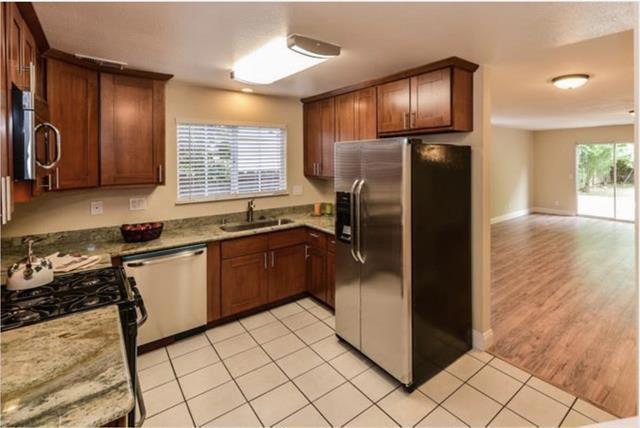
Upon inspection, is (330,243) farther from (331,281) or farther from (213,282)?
(213,282)

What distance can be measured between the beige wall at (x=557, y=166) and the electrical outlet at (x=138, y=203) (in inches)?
386

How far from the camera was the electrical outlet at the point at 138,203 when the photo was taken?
10.2 ft

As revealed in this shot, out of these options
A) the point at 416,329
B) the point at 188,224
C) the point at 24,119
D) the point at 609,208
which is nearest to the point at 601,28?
the point at 416,329

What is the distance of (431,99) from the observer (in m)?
2.68

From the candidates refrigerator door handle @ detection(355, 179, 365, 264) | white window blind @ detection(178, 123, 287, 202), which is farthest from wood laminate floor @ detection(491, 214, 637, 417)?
white window blind @ detection(178, 123, 287, 202)

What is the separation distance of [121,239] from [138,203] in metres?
0.38

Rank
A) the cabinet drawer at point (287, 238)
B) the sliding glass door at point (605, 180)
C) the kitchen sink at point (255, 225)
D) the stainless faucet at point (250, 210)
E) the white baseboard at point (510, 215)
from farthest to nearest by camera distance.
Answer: the white baseboard at point (510, 215)
the sliding glass door at point (605, 180)
the stainless faucet at point (250, 210)
the kitchen sink at point (255, 225)
the cabinet drawer at point (287, 238)

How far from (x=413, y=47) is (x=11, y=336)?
8.71ft

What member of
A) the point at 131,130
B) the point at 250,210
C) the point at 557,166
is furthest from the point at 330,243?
the point at 557,166

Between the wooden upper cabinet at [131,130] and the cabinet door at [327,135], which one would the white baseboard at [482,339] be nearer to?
the cabinet door at [327,135]

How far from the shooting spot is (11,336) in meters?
1.29

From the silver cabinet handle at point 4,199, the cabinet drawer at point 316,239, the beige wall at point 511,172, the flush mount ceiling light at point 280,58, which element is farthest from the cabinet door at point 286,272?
the beige wall at point 511,172

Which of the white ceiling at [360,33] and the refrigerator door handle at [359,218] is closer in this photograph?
the white ceiling at [360,33]

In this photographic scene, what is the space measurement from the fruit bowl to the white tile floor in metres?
0.96
